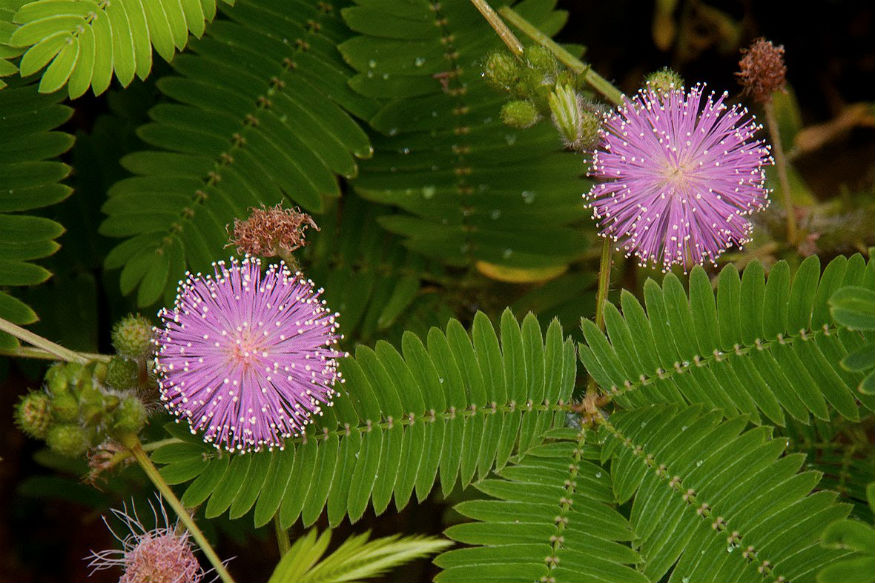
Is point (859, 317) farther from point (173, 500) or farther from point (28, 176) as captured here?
point (28, 176)

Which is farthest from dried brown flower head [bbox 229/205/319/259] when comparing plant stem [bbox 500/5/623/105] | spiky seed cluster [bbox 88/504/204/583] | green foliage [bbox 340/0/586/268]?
plant stem [bbox 500/5/623/105]

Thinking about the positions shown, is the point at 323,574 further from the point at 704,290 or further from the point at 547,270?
the point at 547,270

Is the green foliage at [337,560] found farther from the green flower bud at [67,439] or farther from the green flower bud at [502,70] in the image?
the green flower bud at [502,70]

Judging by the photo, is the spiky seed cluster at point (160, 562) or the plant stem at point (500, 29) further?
the plant stem at point (500, 29)

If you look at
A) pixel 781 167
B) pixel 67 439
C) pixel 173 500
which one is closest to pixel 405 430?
pixel 173 500

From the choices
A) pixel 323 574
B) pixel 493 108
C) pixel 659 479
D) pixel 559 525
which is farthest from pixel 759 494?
pixel 493 108

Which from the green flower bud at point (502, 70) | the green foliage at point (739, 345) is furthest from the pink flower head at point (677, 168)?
the green flower bud at point (502, 70)
